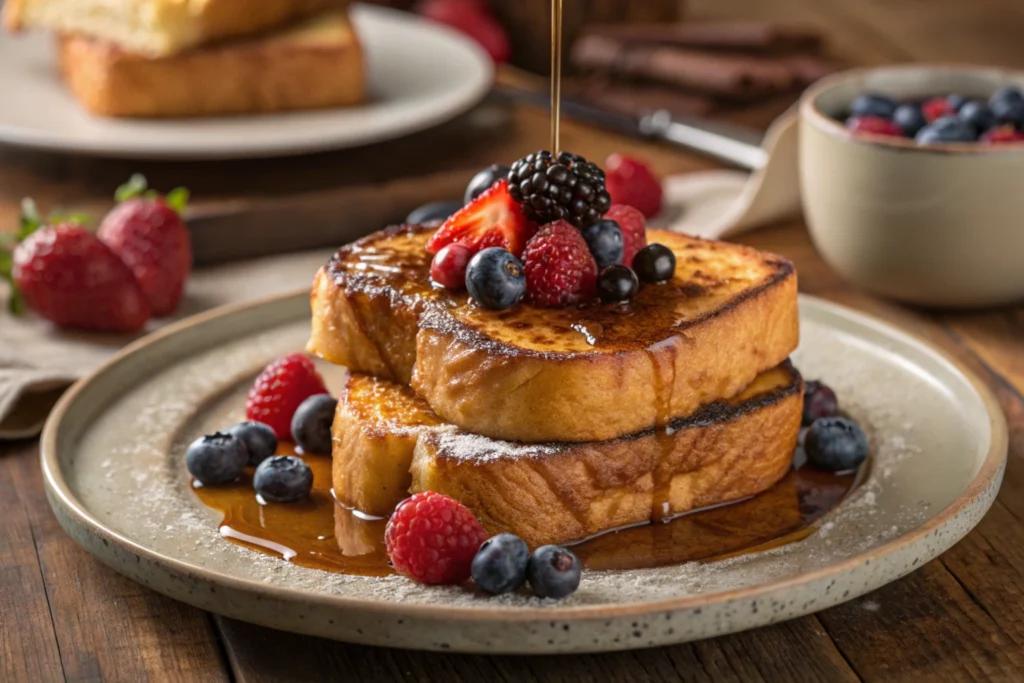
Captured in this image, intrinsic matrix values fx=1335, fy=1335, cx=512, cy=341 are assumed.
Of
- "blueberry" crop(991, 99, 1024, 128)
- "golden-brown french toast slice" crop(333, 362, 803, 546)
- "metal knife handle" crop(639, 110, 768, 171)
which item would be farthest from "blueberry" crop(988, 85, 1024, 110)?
"golden-brown french toast slice" crop(333, 362, 803, 546)

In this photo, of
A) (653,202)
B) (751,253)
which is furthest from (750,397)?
(653,202)

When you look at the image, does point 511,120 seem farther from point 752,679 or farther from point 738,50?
point 752,679

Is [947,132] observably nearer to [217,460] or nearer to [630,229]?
[630,229]

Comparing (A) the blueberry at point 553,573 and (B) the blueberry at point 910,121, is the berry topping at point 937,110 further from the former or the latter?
(A) the blueberry at point 553,573

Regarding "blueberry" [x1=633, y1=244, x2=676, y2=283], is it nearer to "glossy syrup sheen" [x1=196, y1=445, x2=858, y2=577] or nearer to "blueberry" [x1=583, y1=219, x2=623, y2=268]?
"blueberry" [x1=583, y1=219, x2=623, y2=268]

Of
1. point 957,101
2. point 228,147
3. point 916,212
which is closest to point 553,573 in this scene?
point 916,212

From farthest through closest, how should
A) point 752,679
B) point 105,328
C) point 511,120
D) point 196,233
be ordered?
point 511,120 < point 196,233 < point 105,328 < point 752,679
